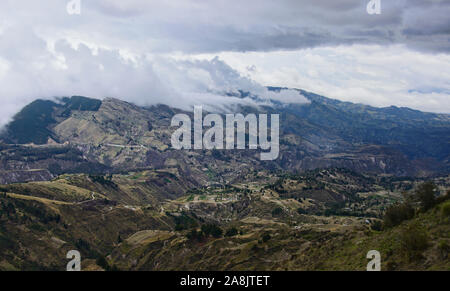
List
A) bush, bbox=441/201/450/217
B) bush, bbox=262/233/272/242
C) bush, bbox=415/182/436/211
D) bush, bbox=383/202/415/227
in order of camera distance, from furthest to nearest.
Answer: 1. bush, bbox=262/233/272/242
2. bush, bbox=383/202/415/227
3. bush, bbox=415/182/436/211
4. bush, bbox=441/201/450/217

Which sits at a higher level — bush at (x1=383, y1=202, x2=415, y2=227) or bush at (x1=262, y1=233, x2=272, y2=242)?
bush at (x1=383, y1=202, x2=415, y2=227)

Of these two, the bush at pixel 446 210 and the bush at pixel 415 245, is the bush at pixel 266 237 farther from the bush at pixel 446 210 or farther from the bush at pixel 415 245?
the bush at pixel 415 245

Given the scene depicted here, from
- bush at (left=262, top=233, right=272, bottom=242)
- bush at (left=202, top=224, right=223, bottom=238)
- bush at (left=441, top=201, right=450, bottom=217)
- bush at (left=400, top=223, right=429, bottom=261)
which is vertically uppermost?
bush at (left=441, top=201, right=450, bottom=217)

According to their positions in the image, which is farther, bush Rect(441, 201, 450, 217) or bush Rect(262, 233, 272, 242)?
bush Rect(262, 233, 272, 242)

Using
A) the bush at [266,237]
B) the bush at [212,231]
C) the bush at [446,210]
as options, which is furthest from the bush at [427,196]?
the bush at [212,231]

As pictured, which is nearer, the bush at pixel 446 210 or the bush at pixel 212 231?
the bush at pixel 446 210

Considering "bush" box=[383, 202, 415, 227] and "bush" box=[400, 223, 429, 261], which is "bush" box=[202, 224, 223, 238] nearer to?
"bush" box=[383, 202, 415, 227]

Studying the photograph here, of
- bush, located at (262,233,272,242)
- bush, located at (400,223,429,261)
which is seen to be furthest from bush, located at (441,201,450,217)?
bush, located at (262,233,272,242)

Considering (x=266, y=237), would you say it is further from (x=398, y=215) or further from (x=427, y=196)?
(x=427, y=196)

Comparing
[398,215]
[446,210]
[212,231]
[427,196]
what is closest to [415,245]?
[446,210]

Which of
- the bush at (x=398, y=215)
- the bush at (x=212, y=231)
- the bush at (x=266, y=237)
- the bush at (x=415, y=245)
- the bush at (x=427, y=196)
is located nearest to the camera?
the bush at (x=415, y=245)
